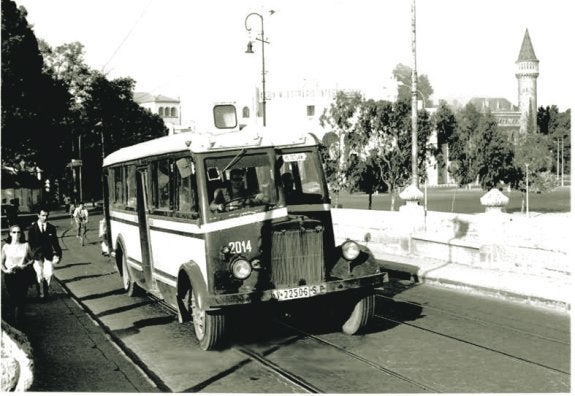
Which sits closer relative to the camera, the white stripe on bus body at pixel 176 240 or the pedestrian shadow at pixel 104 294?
the white stripe on bus body at pixel 176 240

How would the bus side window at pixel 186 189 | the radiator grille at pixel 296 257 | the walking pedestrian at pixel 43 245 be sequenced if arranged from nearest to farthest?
the radiator grille at pixel 296 257 < the bus side window at pixel 186 189 < the walking pedestrian at pixel 43 245

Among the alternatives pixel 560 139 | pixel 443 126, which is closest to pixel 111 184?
pixel 443 126

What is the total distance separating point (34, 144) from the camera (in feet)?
158

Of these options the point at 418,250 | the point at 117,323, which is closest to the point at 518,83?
the point at 418,250

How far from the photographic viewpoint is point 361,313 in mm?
10656

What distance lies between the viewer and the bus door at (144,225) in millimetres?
12906

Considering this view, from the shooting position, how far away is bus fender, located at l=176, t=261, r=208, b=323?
9.77 metres

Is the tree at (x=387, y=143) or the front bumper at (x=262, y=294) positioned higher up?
the tree at (x=387, y=143)

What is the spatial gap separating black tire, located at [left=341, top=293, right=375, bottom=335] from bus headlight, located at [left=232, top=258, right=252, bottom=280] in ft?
6.22

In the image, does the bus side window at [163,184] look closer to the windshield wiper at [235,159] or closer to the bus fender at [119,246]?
the windshield wiper at [235,159]

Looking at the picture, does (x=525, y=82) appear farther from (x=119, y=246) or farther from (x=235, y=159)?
(x=235, y=159)

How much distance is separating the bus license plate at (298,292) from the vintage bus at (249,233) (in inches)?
0.5

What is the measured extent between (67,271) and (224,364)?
1301 cm

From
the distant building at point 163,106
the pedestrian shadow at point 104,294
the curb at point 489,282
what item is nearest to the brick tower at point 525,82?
the distant building at point 163,106
